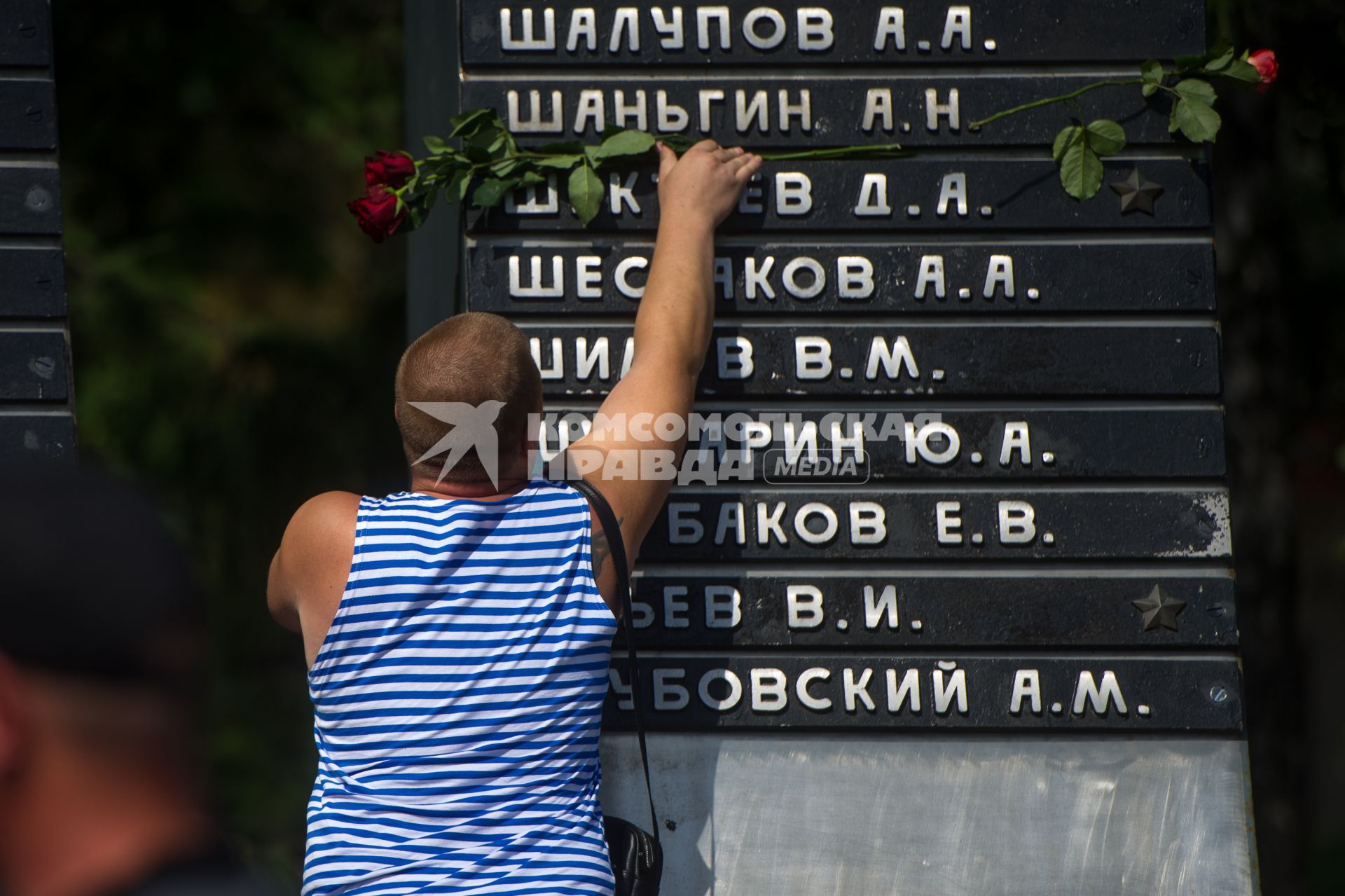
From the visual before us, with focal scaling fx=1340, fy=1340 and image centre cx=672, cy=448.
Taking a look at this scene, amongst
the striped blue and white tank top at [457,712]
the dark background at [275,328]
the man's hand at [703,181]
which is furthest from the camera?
the dark background at [275,328]

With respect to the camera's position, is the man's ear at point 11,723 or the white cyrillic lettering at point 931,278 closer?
the man's ear at point 11,723

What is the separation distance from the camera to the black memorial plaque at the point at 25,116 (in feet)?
11.1

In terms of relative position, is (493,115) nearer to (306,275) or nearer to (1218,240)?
(1218,240)

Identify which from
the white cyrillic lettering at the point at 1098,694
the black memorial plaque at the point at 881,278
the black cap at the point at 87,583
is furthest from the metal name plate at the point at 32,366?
the white cyrillic lettering at the point at 1098,694

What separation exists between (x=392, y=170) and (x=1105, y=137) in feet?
5.96

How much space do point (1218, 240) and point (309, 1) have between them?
4.77 m

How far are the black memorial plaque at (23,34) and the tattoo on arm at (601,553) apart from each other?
2.01 metres

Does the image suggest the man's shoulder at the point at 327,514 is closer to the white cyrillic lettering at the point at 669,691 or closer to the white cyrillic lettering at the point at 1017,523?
the white cyrillic lettering at the point at 669,691

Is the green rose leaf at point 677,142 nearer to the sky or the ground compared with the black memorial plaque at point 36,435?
nearer to the sky

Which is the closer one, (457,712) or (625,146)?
(457,712)

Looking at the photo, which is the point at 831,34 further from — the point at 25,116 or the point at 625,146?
the point at 25,116

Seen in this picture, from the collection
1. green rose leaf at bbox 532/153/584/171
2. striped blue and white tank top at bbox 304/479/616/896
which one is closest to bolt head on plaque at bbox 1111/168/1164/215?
green rose leaf at bbox 532/153/584/171

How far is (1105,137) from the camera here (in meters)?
3.37

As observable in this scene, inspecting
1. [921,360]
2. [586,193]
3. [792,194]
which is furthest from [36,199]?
[921,360]
